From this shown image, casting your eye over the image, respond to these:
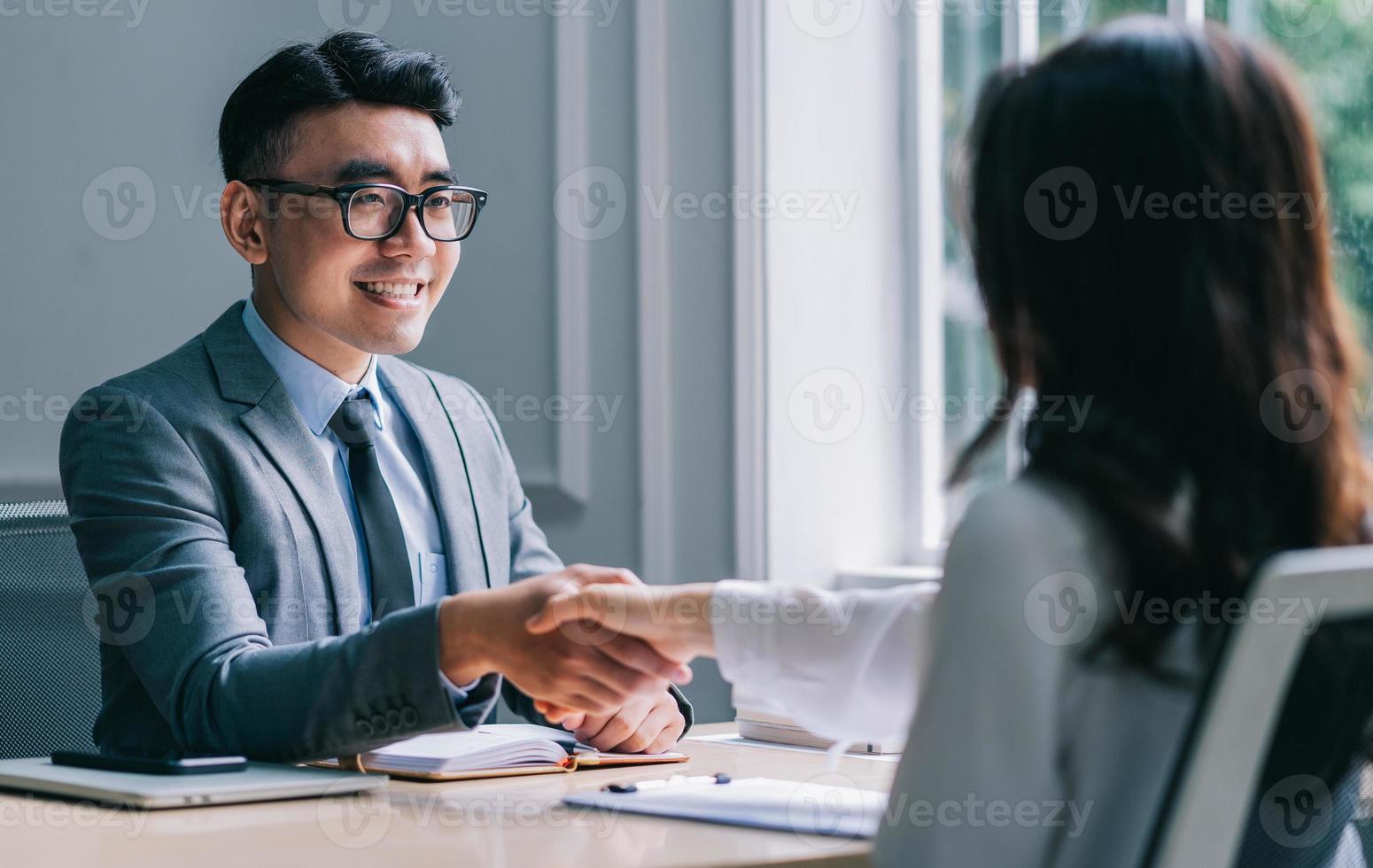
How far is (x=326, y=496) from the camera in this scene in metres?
1.69

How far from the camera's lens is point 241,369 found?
5.69ft

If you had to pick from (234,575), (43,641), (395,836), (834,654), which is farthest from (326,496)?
(834,654)

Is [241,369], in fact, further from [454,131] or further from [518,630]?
[454,131]

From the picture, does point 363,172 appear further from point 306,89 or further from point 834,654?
point 834,654

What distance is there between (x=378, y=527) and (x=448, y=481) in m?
0.20

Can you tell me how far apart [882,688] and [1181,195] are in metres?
0.45

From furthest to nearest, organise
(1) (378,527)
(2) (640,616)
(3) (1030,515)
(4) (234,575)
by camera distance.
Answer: (1) (378,527) → (4) (234,575) → (2) (640,616) → (3) (1030,515)

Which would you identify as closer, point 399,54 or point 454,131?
point 399,54

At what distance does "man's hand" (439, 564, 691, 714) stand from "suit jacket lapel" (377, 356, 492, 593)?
0.55 metres

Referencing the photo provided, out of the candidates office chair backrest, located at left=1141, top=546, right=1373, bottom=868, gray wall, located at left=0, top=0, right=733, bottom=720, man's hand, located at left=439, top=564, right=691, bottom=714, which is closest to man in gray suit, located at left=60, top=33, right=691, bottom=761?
man's hand, located at left=439, top=564, right=691, bottom=714

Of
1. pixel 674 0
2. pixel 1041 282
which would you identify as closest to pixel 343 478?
pixel 1041 282

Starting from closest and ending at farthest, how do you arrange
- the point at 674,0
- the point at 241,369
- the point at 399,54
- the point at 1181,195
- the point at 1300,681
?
the point at 1300,681
the point at 1181,195
the point at 241,369
the point at 399,54
the point at 674,0

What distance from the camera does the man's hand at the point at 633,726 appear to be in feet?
5.15

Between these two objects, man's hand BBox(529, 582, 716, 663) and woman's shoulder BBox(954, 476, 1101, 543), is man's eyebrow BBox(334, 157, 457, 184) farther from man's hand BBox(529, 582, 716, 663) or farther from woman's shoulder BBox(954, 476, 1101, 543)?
woman's shoulder BBox(954, 476, 1101, 543)
